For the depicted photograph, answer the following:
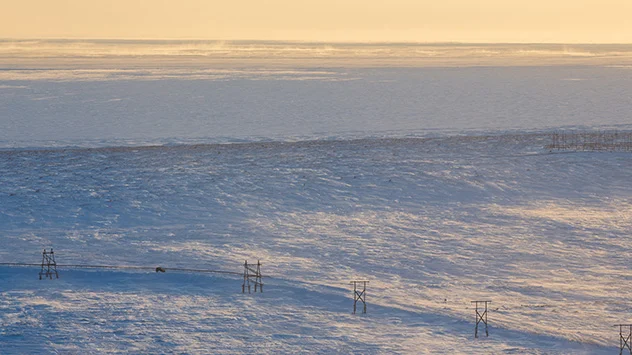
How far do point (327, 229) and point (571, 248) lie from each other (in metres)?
7.20

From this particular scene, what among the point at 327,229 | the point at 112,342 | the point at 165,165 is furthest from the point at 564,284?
the point at 165,165

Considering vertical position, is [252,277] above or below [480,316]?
above

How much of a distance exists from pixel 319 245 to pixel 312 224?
2.28m

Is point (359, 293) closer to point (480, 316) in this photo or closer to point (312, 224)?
point (480, 316)

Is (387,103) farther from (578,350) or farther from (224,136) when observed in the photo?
(578,350)

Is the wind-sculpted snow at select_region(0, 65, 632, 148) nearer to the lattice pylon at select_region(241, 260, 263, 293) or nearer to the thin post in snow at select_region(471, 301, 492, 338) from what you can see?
the lattice pylon at select_region(241, 260, 263, 293)

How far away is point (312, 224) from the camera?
27359 millimetres

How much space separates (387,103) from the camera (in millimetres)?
55219

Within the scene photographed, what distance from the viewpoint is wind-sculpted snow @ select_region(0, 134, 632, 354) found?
743 inches

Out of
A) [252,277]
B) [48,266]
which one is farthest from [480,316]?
[48,266]

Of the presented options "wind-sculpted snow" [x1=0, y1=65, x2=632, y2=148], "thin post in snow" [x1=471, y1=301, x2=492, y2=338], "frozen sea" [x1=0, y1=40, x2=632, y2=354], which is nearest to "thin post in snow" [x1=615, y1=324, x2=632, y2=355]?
"frozen sea" [x1=0, y1=40, x2=632, y2=354]

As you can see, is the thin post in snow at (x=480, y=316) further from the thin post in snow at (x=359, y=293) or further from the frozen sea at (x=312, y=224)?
the thin post in snow at (x=359, y=293)

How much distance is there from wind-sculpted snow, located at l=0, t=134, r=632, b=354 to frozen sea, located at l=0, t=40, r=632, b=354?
0.08 m

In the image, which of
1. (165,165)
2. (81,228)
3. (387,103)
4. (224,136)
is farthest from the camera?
(387,103)
